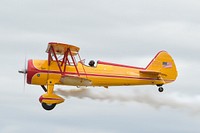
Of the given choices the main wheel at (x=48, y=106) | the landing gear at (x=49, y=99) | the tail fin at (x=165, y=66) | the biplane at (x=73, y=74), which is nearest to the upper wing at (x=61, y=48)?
the biplane at (x=73, y=74)

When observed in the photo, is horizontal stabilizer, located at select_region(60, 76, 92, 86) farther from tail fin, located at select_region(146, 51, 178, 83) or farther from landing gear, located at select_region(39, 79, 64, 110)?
tail fin, located at select_region(146, 51, 178, 83)

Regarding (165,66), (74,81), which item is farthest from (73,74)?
(165,66)

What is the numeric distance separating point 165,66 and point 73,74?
540 centimetres

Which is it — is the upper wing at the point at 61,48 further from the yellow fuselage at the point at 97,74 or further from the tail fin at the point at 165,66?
the tail fin at the point at 165,66

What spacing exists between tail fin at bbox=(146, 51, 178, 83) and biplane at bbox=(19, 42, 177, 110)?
22cm

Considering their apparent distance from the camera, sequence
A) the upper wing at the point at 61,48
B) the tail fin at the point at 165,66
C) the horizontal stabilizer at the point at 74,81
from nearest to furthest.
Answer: the upper wing at the point at 61,48, the horizontal stabilizer at the point at 74,81, the tail fin at the point at 165,66

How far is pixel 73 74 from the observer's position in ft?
90.8

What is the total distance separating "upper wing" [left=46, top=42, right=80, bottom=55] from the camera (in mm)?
26861

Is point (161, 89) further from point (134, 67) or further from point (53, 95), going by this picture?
point (53, 95)

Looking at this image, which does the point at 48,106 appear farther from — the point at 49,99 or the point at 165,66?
the point at 165,66

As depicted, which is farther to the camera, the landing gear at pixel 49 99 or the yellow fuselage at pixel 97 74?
the yellow fuselage at pixel 97 74

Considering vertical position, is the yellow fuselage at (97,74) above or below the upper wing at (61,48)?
below

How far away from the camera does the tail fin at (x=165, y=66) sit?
29.8m

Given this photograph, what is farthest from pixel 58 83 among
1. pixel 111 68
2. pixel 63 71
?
Result: pixel 111 68
